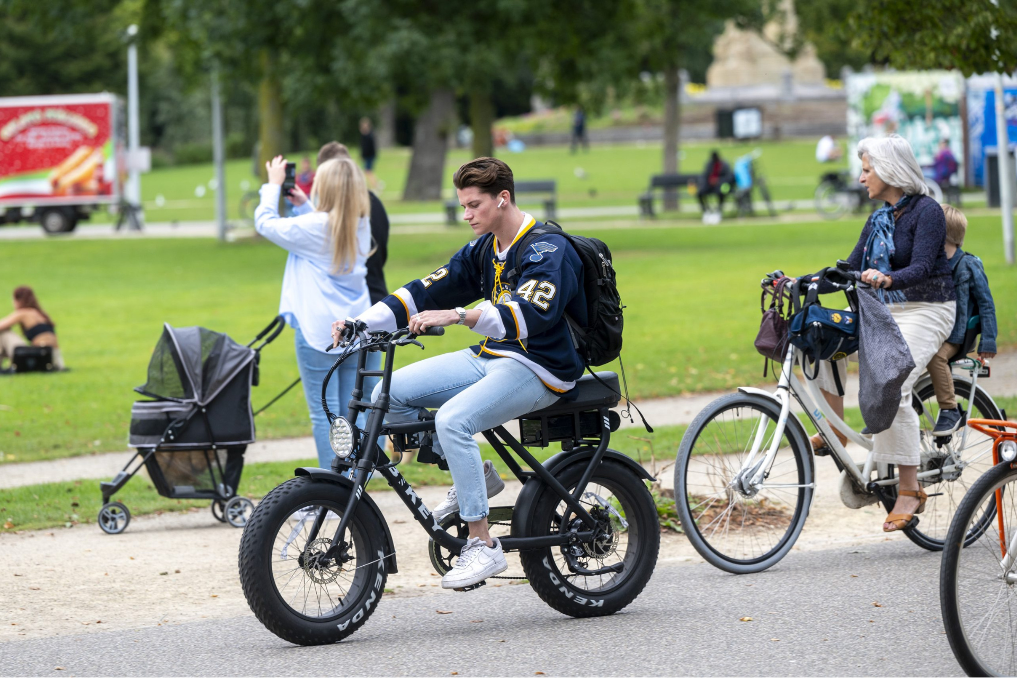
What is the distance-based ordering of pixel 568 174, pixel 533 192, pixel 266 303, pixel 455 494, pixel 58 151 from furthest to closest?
1. pixel 568 174
2. pixel 58 151
3. pixel 533 192
4. pixel 266 303
5. pixel 455 494

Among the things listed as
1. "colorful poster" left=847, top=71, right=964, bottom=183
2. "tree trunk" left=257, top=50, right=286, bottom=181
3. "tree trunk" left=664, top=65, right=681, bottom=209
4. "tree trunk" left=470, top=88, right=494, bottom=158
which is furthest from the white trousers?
"colorful poster" left=847, top=71, right=964, bottom=183

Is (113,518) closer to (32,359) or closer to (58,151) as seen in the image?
(32,359)

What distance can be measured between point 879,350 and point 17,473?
19.6ft

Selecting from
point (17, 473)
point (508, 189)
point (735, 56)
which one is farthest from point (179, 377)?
point (735, 56)

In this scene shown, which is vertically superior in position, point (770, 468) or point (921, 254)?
point (921, 254)

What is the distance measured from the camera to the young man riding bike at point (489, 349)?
16.4 feet

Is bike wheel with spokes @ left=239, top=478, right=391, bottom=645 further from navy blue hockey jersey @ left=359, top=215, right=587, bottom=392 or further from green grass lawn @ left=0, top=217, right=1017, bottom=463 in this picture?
green grass lawn @ left=0, top=217, right=1017, bottom=463

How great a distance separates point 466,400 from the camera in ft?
16.5

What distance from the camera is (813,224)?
27938mm

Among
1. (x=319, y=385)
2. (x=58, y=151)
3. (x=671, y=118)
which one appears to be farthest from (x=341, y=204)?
Result: (x=58, y=151)

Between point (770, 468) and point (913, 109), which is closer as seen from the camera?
point (770, 468)

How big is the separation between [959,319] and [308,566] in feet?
11.2

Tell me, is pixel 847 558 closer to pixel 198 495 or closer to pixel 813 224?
pixel 198 495

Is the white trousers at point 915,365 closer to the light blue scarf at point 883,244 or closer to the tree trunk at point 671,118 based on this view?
the light blue scarf at point 883,244
